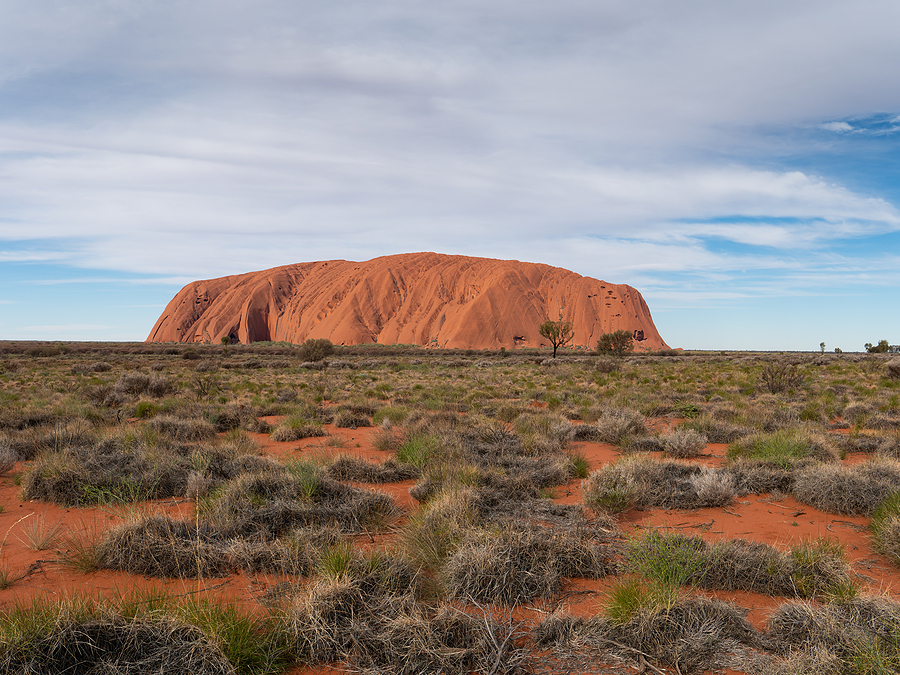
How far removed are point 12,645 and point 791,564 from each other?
5296 millimetres

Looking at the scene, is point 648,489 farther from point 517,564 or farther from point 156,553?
point 156,553

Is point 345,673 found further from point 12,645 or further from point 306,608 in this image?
point 12,645

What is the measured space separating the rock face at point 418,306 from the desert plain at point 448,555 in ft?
258

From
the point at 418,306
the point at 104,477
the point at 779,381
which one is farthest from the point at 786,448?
the point at 418,306

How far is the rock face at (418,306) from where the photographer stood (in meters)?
91.2

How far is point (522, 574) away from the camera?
3.74 m

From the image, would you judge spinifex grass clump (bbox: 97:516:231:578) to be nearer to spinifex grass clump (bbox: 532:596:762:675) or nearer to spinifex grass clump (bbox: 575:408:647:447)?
spinifex grass clump (bbox: 532:596:762:675)

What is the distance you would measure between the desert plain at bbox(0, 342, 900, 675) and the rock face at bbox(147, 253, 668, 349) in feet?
258

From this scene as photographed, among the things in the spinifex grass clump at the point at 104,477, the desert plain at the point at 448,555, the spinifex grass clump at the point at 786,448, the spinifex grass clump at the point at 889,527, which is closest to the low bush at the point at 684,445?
the desert plain at the point at 448,555

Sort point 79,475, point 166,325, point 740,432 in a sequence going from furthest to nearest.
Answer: point 166,325, point 740,432, point 79,475

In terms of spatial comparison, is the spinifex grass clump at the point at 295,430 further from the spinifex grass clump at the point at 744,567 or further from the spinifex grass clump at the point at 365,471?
the spinifex grass clump at the point at 744,567

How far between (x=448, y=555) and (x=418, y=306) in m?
95.3

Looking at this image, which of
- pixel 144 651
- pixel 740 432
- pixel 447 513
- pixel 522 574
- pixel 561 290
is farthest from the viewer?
pixel 561 290

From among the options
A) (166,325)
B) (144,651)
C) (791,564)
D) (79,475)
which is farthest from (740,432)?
(166,325)
